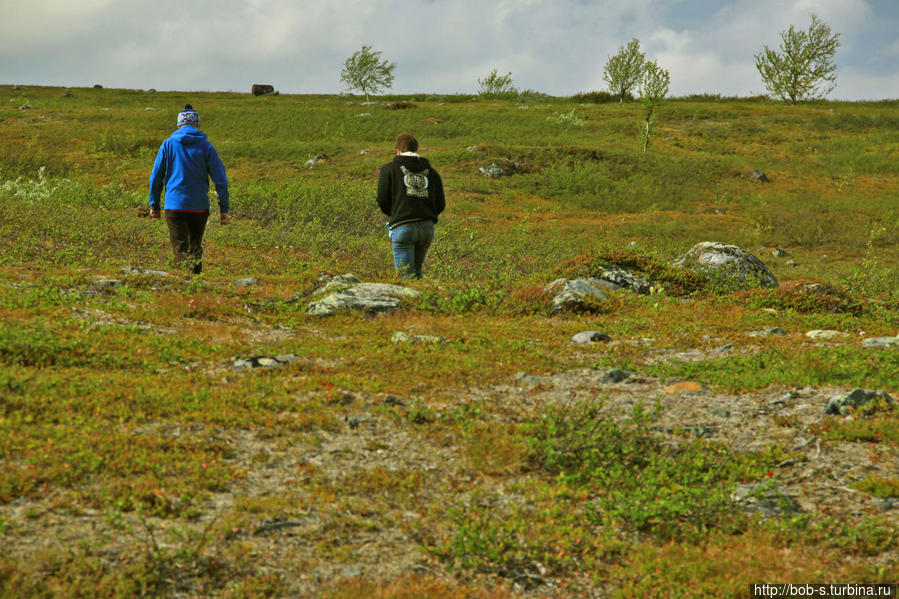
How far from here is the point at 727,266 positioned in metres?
13.4

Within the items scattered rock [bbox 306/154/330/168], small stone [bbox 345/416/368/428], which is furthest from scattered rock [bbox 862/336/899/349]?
scattered rock [bbox 306/154/330/168]

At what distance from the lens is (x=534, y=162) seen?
126 feet

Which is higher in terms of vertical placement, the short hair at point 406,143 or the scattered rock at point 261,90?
the scattered rock at point 261,90

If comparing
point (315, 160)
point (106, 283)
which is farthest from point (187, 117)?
point (315, 160)

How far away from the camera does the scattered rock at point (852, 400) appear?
255 inches

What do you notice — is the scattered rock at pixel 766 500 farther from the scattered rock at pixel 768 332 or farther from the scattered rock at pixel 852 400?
the scattered rock at pixel 768 332

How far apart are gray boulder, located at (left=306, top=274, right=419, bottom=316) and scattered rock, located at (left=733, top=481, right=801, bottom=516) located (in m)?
6.46

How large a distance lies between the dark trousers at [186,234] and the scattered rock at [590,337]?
6.67m

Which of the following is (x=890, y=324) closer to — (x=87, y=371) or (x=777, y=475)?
(x=777, y=475)

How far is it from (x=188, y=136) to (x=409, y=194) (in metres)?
3.89

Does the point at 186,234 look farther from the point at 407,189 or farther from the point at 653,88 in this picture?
the point at 653,88

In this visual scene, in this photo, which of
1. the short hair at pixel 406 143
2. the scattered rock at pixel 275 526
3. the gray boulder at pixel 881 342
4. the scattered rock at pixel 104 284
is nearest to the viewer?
the scattered rock at pixel 275 526

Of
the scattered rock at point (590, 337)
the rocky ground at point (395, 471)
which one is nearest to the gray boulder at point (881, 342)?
the rocky ground at point (395, 471)

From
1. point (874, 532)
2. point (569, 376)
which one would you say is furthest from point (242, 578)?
point (569, 376)
